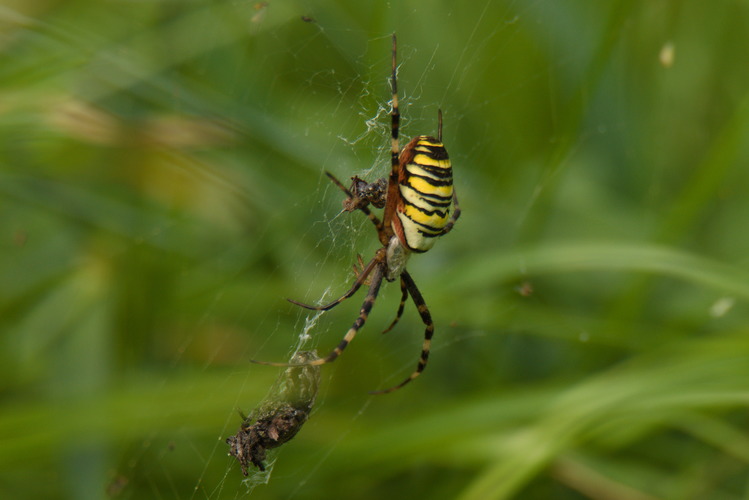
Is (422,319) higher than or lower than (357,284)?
higher

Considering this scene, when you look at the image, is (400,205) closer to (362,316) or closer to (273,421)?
(362,316)

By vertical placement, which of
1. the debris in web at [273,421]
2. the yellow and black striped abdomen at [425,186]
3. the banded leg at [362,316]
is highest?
the yellow and black striped abdomen at [425,186]

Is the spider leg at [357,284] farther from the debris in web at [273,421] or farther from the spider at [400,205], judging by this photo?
the debris in web at [273,421]

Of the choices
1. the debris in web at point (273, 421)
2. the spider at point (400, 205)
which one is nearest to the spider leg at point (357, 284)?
the spider at point (400, 205)

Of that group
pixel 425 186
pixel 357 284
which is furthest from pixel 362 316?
pixel 425 186

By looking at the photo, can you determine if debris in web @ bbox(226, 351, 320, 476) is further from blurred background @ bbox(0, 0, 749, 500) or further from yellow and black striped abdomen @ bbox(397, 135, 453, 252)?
yellow and black striped abdomen @ bbox(397, 135, 453, 252)

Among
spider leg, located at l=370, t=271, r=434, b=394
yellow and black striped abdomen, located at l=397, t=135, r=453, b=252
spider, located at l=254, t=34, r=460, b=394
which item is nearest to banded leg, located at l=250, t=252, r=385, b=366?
spider, located at l=254, t=34, r=460, b=394
